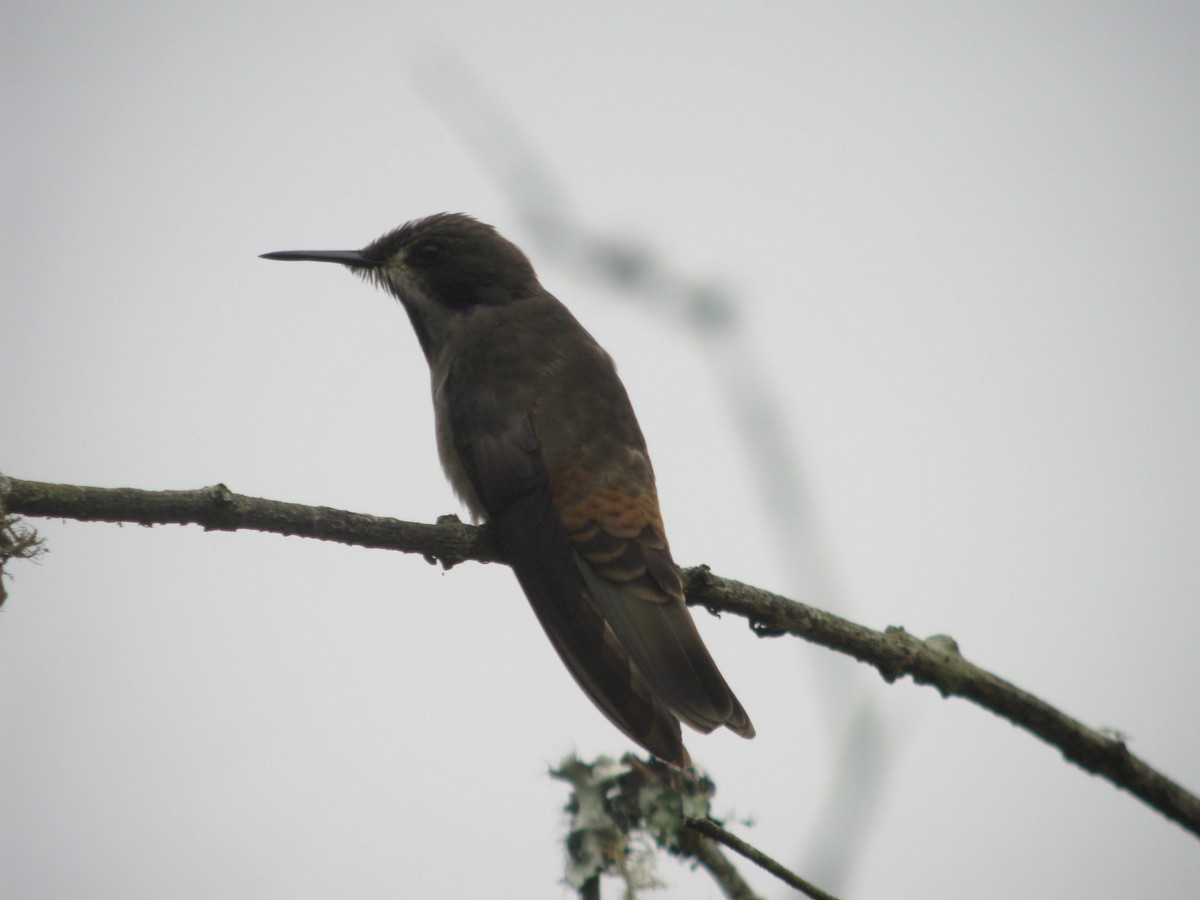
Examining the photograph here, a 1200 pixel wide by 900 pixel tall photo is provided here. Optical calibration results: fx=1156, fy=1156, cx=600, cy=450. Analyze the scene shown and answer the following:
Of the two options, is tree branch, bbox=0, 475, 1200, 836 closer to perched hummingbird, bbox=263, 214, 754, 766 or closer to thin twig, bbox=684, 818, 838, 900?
perched hummingbird, bbox=263, 214, 754, 766

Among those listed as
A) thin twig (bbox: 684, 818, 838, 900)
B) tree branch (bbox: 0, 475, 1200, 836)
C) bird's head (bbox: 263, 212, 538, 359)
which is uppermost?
bird's head (bbox: 263, 212, 538, 359)

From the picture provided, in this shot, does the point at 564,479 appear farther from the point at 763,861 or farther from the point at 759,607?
the point at 763,861

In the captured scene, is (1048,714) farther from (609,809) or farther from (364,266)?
(364,266)

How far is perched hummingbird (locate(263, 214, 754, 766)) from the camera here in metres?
3.99

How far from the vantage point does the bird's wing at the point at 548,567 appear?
3.88m

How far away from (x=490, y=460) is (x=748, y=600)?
1564 mm

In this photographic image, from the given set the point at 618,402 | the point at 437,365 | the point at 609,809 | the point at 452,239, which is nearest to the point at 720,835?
the point at 609,809

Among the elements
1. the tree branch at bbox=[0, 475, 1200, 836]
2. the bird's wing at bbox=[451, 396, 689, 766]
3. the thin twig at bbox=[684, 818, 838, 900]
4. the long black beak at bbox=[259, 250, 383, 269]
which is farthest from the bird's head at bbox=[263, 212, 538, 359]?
the thin twig at bbox=[684, 818, 838, 900]

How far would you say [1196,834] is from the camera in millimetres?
3191

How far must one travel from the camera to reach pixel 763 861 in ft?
7.99

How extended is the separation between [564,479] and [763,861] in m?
2.35

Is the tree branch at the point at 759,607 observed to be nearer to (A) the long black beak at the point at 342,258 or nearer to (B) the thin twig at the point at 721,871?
(B) the thin twig at the point at 721,871

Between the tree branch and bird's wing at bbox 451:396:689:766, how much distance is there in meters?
0.45

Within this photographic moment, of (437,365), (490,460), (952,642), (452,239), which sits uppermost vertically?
(452,239)
